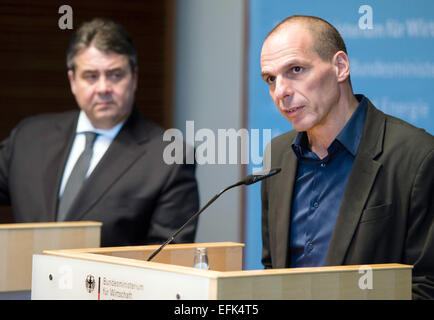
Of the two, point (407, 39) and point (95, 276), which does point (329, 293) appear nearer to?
point (95, 276)

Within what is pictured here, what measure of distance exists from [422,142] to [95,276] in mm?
1043

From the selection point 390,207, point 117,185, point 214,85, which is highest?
point 214,85

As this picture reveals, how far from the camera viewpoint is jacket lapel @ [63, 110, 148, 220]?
3.17 metres

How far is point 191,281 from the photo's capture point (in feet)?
5.06

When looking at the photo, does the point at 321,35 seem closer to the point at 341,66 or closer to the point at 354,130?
the point at 341,66

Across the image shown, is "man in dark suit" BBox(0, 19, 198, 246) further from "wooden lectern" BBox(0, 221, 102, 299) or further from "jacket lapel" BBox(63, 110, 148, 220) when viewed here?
"wooden lectern" BBox(0, 221, 102, 299)

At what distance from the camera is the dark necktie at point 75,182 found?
3.21 meters

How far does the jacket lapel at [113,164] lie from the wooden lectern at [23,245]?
23.9 inches

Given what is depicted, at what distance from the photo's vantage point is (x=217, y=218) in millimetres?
4809

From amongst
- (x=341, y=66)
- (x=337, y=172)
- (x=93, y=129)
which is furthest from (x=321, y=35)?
(x=93, y=129)

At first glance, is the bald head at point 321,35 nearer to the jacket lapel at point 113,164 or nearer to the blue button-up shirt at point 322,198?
the blue button-up shirt at point 322,198

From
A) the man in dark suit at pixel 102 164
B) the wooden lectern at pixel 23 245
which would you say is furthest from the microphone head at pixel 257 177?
the man in dark suit at pixel 102 164

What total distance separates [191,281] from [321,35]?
1088 mm
